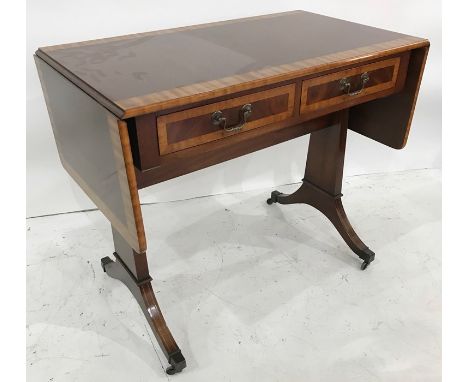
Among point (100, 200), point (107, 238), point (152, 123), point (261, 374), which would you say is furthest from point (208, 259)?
point (152, 123)

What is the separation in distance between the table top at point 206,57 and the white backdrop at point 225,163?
1.51 ft

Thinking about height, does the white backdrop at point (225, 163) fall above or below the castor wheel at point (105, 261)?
above

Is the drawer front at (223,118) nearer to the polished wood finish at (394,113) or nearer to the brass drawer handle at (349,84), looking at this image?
the brass drawer handle at (349,84)

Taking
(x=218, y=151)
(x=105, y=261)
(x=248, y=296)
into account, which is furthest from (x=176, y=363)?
(x=218, y=151)

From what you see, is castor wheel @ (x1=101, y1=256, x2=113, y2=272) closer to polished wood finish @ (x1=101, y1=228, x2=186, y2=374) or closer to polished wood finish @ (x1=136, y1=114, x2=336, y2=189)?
polished wood finish @ (x1=101, y1=228, x2=186, y2=374)

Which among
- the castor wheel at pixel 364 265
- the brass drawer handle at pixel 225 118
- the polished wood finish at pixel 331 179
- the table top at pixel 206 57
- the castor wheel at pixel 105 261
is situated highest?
the table top at pixel 206 57

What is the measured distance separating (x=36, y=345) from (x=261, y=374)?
0.79 metres

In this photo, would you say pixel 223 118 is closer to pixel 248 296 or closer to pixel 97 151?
pixel 97 151

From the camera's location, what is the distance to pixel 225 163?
101 inches

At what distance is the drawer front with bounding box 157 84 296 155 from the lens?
1204mm

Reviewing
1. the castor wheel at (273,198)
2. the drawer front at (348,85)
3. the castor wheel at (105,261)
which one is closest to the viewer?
the drawer front at (348,85)

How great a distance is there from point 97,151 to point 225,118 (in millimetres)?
361

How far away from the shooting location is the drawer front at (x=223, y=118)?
120 cm

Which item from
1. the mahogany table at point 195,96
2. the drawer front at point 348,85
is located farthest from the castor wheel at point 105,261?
the drawer front at point 348,85
